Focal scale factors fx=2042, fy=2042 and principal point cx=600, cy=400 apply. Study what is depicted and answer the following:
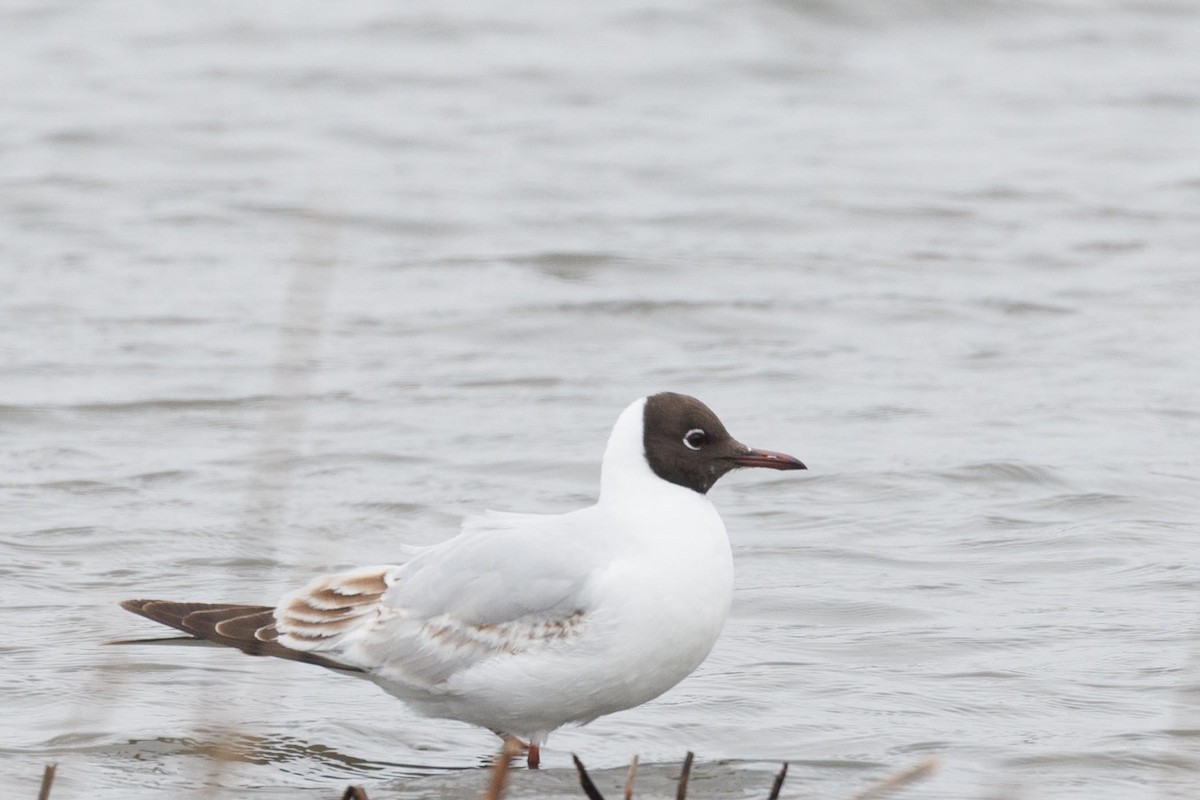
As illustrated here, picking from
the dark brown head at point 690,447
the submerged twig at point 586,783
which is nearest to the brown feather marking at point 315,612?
the dark brown head at point 690,447

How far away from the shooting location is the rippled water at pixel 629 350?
19.9 feet

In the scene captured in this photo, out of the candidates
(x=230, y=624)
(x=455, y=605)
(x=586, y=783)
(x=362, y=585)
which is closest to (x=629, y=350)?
(x=362, y=585)

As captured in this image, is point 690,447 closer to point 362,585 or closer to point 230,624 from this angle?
point 362,585

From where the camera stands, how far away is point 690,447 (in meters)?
5.71

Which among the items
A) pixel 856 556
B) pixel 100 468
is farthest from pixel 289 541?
pixel 856 556

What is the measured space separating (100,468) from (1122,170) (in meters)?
9.40

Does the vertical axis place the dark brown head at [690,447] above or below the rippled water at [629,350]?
above

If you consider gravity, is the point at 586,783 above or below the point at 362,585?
above

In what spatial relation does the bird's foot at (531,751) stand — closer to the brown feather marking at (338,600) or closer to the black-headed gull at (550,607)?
the black-headed gull at (550,607)

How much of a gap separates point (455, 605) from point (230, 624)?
0.71 meters

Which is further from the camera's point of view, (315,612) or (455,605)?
(315,612)

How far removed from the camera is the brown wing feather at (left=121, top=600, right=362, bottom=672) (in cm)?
576

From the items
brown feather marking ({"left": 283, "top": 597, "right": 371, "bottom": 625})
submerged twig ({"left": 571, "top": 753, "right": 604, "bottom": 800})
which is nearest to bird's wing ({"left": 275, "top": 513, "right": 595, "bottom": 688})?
brown feather marking ({"left": 283, "top": 597, "right": 371, "bottom": 625})

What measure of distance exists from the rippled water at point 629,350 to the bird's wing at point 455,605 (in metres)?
0.35
